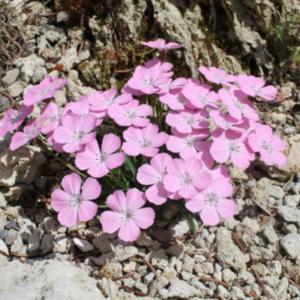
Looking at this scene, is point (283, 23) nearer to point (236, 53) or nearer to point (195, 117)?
point (236, 53)

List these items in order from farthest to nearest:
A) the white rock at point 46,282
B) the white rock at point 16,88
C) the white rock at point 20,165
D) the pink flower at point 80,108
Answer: the white rock at point 16,88
the white rock at point 20,165
the pink flower at point 80,108
the white rock at point 46,282

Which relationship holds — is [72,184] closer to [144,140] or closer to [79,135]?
[79,135]

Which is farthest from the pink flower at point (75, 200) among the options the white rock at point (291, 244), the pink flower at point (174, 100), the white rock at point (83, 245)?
the white rock at point (291, 244)

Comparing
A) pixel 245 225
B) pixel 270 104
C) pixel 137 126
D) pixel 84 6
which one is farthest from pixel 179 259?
pixel 84 6

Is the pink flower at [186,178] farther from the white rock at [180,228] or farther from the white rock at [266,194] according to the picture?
the white rock at [266,194]

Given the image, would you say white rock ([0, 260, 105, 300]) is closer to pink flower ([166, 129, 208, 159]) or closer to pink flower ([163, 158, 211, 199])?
pink flower ([163, 158, 211, 199])

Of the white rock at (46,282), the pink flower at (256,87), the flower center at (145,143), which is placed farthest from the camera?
the pink flower at (256,87)

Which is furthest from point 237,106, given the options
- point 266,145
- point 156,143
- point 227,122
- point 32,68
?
point 32,68
